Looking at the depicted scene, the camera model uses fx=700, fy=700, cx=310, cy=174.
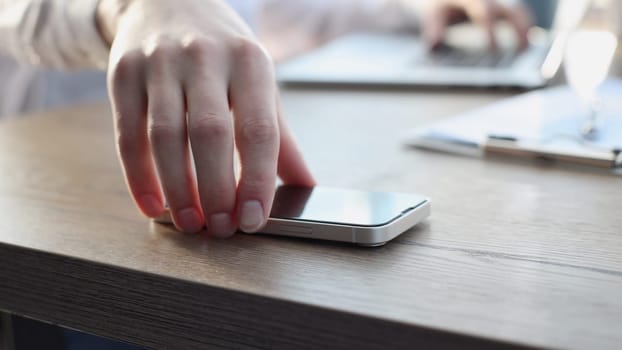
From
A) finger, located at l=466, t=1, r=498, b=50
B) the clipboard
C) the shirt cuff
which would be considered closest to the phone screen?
the clipboard

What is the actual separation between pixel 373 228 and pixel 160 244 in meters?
0.13

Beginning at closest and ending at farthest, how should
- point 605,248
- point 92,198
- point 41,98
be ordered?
point 605,248 < point 92,198 < point 41,98

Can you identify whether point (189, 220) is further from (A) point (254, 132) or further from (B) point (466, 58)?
(B) point (466, 58)

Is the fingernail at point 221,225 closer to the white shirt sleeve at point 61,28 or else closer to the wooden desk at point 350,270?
the wooden desk at point 350,270

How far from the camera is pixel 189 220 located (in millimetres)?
423

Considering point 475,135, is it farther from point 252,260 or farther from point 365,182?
point 252,260

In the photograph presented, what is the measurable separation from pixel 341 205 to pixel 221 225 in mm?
75

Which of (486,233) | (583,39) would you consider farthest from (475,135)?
(583,39)

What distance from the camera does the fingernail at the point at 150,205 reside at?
17.6 inches

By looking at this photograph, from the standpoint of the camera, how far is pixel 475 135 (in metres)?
0.65

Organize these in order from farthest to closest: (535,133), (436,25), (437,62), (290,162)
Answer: (436,25) < (437,62) < (535,133) < (290,162)

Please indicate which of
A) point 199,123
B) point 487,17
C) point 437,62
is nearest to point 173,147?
point 199,123

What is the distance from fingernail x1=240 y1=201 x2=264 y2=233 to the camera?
15.9 inches

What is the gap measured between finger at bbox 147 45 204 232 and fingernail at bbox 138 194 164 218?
0.08 ft
